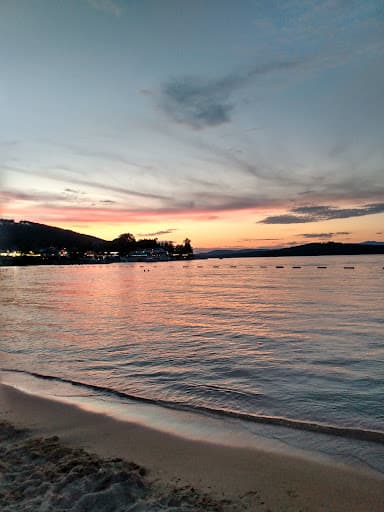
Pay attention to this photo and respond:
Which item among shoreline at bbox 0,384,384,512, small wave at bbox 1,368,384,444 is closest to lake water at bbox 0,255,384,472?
small wave at bbox 1,368,384,444

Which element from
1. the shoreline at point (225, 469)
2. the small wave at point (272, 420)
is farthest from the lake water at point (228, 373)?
the shoreline at point (225, 469)

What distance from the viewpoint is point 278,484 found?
4949 millimetres

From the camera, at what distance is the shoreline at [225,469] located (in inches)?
180

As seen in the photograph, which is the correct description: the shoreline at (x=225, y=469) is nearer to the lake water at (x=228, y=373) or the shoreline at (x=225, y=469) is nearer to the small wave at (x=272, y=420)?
the lake water at (x=228, y=373)

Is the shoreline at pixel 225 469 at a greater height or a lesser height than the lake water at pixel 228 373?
greater

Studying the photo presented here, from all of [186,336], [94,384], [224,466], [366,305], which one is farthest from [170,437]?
[366,305]

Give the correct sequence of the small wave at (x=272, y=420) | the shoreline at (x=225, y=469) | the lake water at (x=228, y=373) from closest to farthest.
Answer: the shoreline at (x=225, y=469) < the small wave at (x=272, y=420) < the lake water at (x=228, y=373)

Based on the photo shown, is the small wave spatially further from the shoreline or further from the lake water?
the shoreline

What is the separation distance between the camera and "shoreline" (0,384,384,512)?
4.57 meters

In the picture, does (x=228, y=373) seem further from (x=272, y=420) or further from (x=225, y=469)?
(x=225, y=469)

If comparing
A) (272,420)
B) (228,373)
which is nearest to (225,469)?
(272,420)

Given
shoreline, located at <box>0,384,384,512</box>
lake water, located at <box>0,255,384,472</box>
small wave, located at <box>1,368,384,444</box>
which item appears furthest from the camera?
lake water, located at <box>0,255,384,472</box>

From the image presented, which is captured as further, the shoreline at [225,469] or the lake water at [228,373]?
the lake water at [228,373]

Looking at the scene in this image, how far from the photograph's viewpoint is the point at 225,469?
17.6ft
